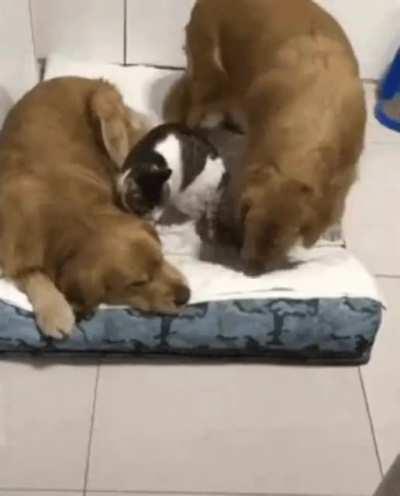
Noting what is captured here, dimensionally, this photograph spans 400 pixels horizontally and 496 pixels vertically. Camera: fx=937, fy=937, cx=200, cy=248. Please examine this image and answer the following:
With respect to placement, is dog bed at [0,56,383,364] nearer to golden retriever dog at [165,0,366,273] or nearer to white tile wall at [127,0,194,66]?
golden retriever dog at [165,0,366,273]

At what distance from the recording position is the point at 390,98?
3.01 meters

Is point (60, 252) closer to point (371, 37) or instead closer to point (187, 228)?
point (187, 228)

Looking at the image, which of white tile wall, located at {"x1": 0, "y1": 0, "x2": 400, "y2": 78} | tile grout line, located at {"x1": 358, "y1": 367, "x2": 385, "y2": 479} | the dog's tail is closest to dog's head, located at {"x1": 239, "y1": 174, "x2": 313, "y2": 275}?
tile grout line, located at {"x1": 358, "y1": 367, "x2": 385, "y2": 479}

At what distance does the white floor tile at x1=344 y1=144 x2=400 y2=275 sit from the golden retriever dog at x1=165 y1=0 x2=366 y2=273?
21cm

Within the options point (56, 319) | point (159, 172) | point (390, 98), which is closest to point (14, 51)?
point (159, 172)

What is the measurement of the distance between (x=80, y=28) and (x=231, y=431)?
1412 mm

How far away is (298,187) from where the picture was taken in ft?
6.74

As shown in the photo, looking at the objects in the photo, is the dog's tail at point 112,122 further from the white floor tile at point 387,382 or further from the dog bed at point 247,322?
the white floor tile at point 387,382

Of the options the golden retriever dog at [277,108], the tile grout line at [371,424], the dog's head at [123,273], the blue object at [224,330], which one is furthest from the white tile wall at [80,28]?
the tile grout line at [371,424]

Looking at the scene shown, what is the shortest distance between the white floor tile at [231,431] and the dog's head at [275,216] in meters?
0.30

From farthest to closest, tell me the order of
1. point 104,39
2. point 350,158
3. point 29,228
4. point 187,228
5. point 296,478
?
point 104,39 → point 187,228 → point 350,158 → point 29,228 → point 296,478

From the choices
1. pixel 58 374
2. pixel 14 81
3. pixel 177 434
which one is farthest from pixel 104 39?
pixel 177 434

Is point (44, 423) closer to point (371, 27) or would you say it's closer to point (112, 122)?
point (112, 122)

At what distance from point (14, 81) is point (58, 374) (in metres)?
0.93
